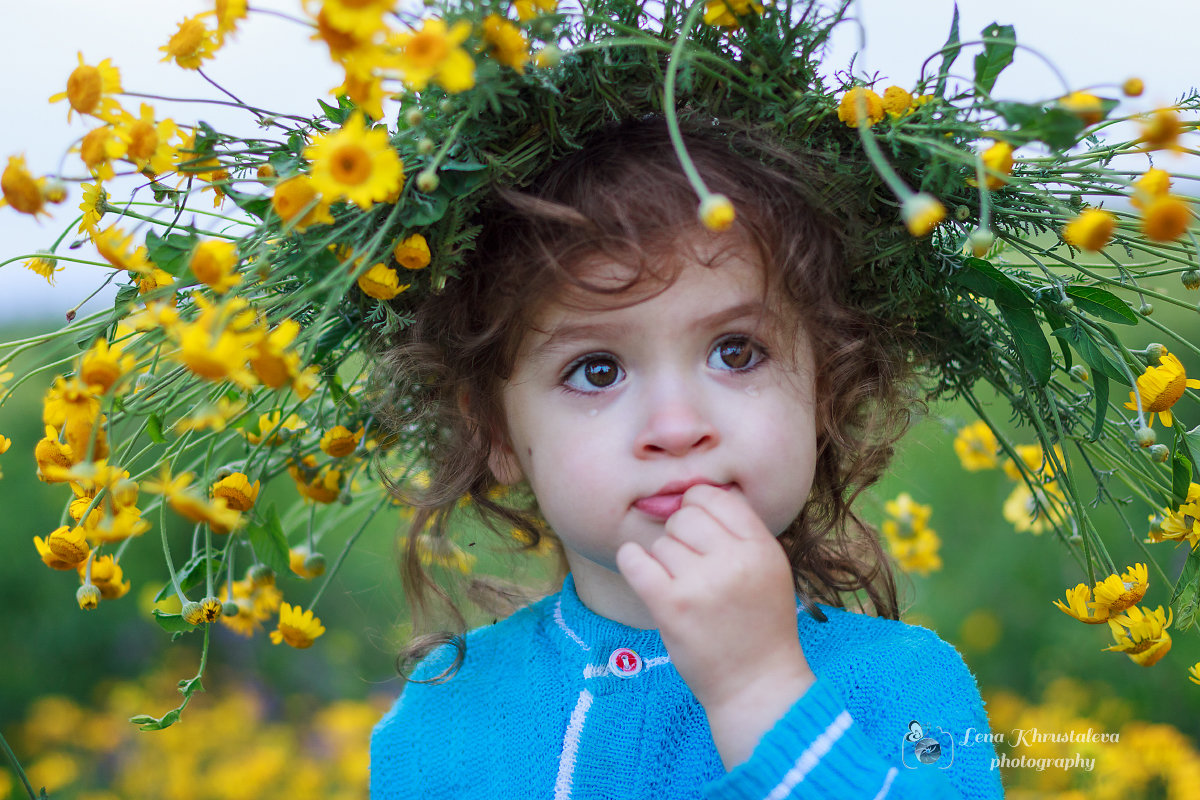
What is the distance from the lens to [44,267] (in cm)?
113

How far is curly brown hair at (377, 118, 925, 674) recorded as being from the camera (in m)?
1.06

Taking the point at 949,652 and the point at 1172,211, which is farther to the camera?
the point at 949,652

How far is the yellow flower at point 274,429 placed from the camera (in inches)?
48.6

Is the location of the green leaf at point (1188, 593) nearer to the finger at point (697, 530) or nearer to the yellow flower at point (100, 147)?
the finger at point (697, 530)

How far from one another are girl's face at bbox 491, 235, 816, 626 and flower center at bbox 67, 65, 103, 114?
19.3 inches

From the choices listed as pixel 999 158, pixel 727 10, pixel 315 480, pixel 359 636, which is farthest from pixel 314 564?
pixel 359 636

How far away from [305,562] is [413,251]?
1.77ft

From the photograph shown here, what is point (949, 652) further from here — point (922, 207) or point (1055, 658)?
point (1055, 658)

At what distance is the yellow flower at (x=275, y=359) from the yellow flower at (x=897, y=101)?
61 cm

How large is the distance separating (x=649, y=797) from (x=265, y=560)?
1.85 ft

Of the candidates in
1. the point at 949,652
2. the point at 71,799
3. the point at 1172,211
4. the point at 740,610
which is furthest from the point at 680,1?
the point at 71,799

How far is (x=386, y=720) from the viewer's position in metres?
1.38

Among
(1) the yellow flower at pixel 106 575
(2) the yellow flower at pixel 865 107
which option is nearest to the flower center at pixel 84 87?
(1) the yellow flower at pixel 106 575

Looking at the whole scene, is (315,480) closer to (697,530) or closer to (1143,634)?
(697,530)
